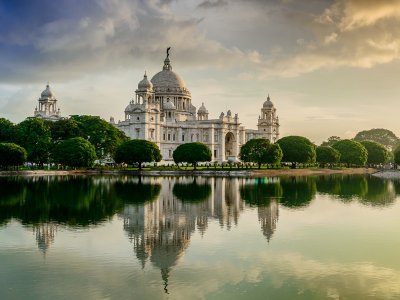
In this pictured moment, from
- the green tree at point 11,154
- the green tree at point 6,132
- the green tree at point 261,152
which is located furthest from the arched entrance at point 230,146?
the green tree at point 11,154

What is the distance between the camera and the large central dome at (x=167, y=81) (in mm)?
147500

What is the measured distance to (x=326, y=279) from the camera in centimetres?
1952

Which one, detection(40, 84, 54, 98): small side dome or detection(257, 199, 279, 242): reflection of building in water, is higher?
detection(40, 84, 54, 98): small side dome

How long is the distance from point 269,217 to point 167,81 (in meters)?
117

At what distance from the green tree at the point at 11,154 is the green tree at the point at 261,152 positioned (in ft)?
125

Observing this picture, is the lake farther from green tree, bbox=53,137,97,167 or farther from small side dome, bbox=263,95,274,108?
small side dome, bbox=263,95,274,108

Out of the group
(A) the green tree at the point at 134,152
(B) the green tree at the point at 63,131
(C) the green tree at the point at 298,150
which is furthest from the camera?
(C) the green tree at the point at 298,150

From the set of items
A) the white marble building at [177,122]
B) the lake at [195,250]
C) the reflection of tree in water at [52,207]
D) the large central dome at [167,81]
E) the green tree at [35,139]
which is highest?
the large central dome at [167,81]

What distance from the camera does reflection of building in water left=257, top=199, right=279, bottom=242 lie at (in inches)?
1146

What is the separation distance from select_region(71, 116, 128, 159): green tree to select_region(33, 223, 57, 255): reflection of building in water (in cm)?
6502

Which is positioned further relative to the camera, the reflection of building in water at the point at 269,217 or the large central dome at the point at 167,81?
the large central dome at the point at 167,81

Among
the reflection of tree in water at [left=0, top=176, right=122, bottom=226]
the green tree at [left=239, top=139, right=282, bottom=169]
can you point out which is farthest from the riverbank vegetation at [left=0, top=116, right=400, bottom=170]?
the reflection of tree in water at [left=0, top=176, right=122, bottom=226]

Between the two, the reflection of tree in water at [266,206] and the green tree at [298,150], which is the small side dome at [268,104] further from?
the reflection of tree in water at [266,206]

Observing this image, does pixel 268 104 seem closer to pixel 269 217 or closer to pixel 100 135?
pixel 100 135
